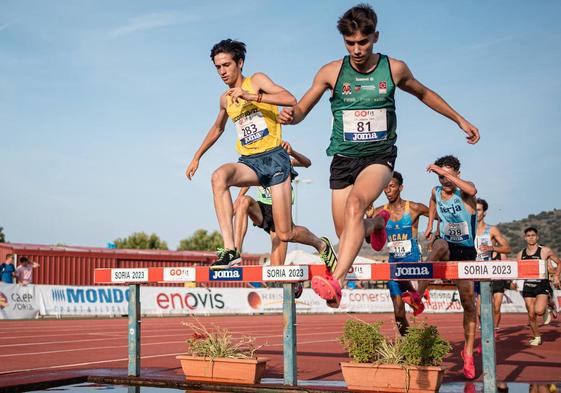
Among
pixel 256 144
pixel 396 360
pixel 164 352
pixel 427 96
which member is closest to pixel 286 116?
pixel 427 96

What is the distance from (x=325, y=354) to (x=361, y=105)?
6.71m

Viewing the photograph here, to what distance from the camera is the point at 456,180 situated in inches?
334

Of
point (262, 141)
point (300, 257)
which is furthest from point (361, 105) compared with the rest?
point (300, 257)

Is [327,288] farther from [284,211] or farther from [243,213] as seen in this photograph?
[243,213]

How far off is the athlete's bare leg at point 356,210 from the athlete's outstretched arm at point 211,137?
9.43 feet

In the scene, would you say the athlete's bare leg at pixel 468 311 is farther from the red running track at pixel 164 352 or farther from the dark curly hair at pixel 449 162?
the dark curly hair at pixel 449 162

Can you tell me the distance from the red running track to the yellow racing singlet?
7.17ft

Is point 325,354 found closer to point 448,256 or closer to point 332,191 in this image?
point 448,256

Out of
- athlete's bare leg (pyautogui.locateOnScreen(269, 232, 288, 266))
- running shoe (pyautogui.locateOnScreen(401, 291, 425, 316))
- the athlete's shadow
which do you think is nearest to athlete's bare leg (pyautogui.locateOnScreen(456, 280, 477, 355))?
the athlete's shadow

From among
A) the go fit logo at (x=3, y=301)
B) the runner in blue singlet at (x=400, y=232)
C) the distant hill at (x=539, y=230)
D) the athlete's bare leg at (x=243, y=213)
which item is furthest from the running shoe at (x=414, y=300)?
the distant hill at (x=539, y=230)

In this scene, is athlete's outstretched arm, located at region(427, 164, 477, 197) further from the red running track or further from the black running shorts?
the black running shorts

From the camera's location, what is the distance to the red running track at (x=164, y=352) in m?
8.77

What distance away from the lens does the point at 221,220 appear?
7.35 metres

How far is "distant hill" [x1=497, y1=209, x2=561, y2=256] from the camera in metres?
99.8
